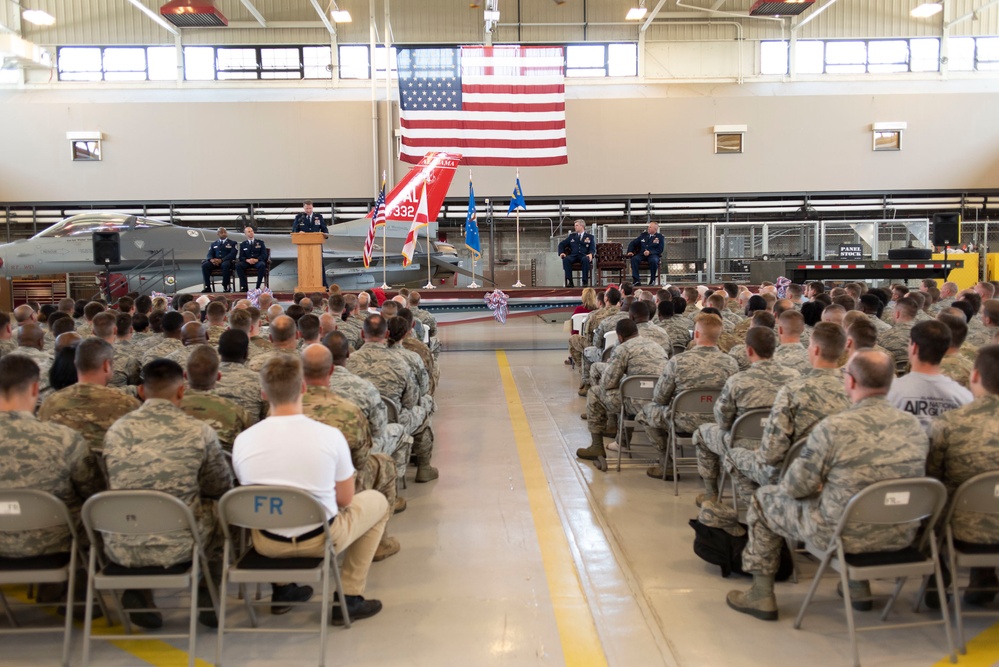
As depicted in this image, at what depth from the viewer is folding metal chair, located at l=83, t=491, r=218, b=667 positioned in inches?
118

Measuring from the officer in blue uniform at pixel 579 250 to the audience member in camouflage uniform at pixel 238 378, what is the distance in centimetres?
1158

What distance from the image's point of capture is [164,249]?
1686cm

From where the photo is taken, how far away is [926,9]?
20594 mm

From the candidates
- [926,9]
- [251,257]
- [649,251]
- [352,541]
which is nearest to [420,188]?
[251,257]

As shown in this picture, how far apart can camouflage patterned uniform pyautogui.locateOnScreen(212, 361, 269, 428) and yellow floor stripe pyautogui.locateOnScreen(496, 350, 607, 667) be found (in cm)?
182

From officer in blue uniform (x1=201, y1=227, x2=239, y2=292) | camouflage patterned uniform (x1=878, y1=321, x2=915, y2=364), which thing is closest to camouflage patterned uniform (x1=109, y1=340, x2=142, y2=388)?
camouflage patterned uniform (x1=878, y1=321, x2=915, y2=364)

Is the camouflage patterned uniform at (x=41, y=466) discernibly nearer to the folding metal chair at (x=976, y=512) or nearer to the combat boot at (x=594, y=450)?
the folding metal chair at (x=976, y=512)

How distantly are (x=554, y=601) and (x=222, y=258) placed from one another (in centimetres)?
1330

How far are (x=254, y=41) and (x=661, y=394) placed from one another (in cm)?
2024

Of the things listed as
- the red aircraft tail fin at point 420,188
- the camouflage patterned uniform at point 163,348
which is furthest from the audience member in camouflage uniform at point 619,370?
the red aircraft tail fin at point 420,188

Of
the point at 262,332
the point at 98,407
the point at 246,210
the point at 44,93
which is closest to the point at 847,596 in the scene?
the point at 98,407

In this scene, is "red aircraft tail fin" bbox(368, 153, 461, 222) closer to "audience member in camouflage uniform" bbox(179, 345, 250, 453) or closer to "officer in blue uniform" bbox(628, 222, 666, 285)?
"officer in blue uniform" bbox(628, 222, 666, 285)

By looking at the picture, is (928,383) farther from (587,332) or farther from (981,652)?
(587,332)

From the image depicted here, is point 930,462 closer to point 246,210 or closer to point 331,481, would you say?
point 331,481
